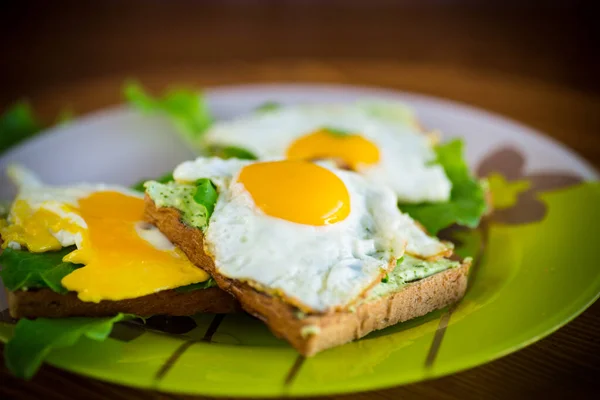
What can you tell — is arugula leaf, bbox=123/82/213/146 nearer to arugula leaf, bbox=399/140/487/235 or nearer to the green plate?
the green plate

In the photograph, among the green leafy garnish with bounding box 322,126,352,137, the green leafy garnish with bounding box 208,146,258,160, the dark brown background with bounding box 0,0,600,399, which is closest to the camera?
the green leafy garnish with bounding box 322,126,352,137

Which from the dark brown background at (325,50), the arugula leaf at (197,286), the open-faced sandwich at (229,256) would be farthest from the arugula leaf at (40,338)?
the dark brown background at (325,50)

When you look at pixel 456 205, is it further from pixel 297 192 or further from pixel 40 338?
pixel 40 338

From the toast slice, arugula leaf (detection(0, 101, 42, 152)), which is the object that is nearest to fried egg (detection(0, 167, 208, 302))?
the toast slice

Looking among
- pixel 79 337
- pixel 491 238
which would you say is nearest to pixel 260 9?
pixel 491 238

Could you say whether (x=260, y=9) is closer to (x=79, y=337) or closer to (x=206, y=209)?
(x=206, y=209)

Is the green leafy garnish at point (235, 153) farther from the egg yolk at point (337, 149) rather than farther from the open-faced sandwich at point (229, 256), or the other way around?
the open-faced sandwich at point (229, 256)
